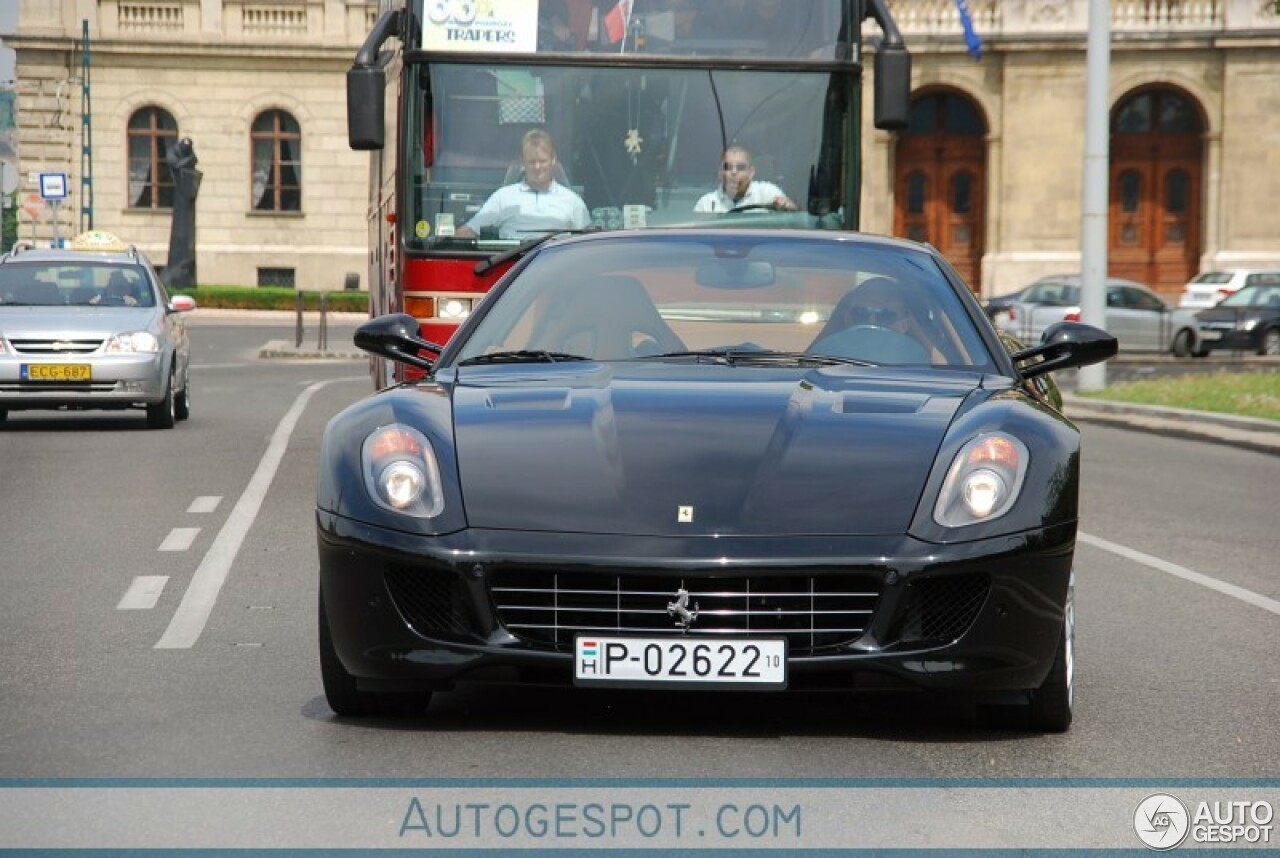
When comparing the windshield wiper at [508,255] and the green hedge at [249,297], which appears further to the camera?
the green hedge at [249,297]

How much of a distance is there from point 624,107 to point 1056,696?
308 inches

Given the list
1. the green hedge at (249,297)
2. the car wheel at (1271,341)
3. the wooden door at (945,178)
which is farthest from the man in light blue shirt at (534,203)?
the wooden door at (945,178)

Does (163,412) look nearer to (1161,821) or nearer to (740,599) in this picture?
(740,599)

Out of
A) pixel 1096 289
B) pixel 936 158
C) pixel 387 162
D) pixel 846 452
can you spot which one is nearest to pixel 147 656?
pixel 846 452

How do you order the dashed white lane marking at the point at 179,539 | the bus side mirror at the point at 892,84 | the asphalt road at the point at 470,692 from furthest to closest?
the bus side mirror at the point at 892,84 < the dashed white lane marking at the point at 179,539 < the asphalt road at the point at 470,692

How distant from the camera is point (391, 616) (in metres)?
6.21

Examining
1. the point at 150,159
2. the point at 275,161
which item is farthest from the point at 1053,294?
the point at 150,159

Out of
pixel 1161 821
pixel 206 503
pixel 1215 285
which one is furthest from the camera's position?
pixel 1215 285

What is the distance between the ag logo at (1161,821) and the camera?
5.13 metres

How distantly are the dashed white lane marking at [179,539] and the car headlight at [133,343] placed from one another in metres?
8.29

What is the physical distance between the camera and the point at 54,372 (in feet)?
65.1

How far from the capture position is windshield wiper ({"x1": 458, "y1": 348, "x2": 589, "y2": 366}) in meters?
7.37

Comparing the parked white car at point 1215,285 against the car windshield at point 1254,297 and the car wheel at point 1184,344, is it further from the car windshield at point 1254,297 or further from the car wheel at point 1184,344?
the car wheel at point 1184,344

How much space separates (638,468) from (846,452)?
0.54m
